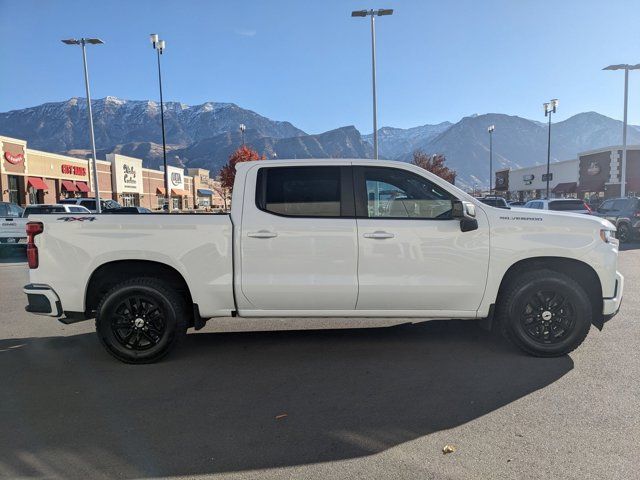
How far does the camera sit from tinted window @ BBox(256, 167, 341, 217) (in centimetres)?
435

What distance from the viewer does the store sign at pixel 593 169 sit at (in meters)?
41.1

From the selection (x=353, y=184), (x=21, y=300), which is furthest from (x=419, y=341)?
(x=21, y=300)

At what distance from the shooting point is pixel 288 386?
3.90 metres

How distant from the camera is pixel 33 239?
436 centimetres

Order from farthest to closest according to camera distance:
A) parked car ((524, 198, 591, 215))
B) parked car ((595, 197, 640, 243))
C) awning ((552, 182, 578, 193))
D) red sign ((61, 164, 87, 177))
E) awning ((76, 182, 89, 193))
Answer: awning ((552, 182, 578, 193))
awning ((76, 182, 89, 193))
red sign ((61, 164, 87, 177))
parked car ((595, 197, 640, 243))
parked car ((524, 198, 591, 215))

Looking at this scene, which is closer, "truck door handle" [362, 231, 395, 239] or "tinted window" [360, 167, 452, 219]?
"truck door handle" [362, 231, 395, 239]

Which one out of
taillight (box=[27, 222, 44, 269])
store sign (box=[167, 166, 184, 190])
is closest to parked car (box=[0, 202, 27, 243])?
taillight (box=[27, 222, 44, 269])

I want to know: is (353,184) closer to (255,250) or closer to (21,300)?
(255,250)

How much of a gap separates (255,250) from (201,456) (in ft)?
6.36

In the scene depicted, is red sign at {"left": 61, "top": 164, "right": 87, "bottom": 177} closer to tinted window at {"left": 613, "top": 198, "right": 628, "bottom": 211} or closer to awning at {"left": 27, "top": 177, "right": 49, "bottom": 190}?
awning at {"left": 27, "top": 177, "right": 49, "bottom": 190}

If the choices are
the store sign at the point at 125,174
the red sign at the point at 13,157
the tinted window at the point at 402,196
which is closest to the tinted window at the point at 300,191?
the tinted window at the point at 402,196

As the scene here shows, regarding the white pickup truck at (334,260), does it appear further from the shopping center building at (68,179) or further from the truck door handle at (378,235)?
the shopping center building at (68,179)

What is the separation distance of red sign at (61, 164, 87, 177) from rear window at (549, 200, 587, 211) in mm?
40250

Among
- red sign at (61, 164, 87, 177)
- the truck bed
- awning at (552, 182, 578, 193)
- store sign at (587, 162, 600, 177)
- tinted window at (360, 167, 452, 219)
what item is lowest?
the truck bed
